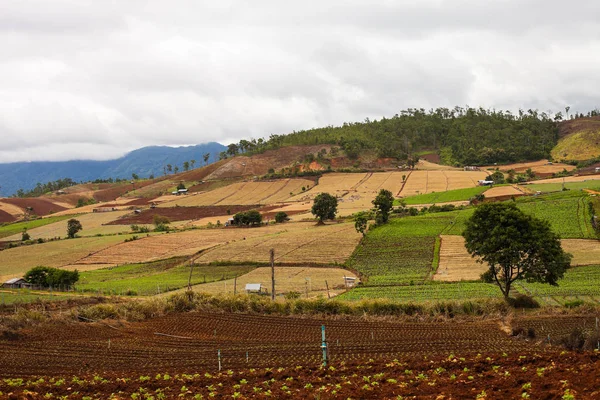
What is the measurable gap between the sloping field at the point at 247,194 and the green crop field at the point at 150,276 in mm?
60886

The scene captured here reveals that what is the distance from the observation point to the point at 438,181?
5477 inches

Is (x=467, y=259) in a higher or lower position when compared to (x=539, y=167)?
lower

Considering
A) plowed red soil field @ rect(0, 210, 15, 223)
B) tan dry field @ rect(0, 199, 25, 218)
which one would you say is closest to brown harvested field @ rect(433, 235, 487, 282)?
plowed red soil field @ rect(0, 210, 15, 223)

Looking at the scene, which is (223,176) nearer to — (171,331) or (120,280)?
(120,280)

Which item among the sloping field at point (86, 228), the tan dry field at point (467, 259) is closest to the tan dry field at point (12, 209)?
the sloping field at point (86, 228)

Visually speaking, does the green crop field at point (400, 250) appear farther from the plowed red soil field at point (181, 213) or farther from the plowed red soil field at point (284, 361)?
the plowed red soil field at point (181, 213)

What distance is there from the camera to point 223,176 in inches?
7141

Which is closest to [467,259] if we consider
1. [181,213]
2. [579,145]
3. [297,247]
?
[297,247]

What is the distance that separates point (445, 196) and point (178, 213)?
61431 mm

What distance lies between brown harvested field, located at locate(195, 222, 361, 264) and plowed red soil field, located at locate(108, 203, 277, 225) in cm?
3606

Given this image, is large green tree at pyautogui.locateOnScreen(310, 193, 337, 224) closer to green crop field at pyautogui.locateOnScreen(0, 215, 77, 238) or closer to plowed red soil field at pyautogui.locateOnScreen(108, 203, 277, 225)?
plowed red soil field at pyautogui.locateOnScreen(108, 203, 277, 225)

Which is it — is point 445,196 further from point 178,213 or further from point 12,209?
point 12,209

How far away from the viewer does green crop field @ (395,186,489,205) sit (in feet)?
364

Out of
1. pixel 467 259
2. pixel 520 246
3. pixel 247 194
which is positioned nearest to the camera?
pixel 520 246
